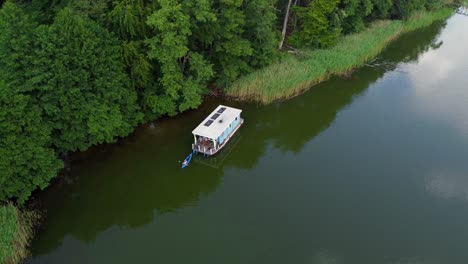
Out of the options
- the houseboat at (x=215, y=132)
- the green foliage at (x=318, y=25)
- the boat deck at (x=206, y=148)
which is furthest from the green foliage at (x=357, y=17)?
the boat deck at (x=206, y=148)

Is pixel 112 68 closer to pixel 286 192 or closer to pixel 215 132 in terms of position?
pixel 215 132

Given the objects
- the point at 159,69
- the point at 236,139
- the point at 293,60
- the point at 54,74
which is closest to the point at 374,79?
the point at 293,60

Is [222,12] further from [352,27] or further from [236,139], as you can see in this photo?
[352,27]

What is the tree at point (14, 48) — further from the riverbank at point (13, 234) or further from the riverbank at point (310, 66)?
the riverbank at point (310, 66)

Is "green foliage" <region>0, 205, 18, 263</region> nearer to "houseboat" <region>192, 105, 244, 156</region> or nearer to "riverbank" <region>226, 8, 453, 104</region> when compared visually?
"houseboat" <region>192, 105, 244, 156</region>

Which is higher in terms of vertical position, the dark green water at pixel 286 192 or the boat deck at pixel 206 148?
the boat deck at pixel 206 148
